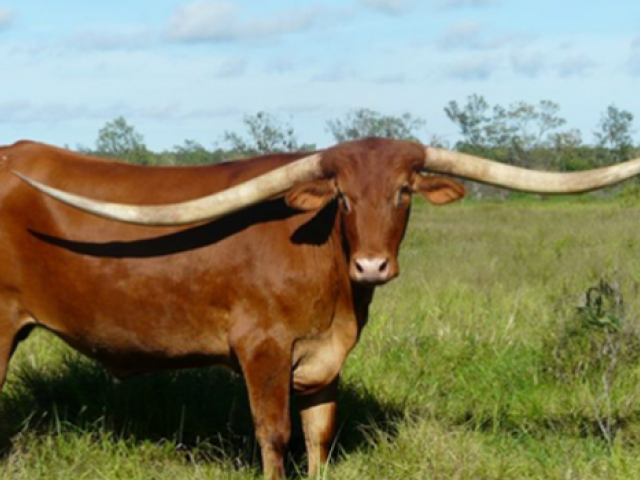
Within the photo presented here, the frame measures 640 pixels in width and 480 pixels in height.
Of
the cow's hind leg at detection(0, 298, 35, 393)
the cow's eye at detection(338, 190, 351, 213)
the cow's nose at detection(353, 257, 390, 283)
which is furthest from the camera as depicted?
the cow's hind leg at detection(0, 298, 35, 393)

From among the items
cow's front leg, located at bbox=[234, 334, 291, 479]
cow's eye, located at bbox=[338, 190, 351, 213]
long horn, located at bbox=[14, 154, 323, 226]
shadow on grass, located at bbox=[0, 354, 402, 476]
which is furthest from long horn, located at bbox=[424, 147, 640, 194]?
shadow on grass, located at bbox=[0, 354, 402, 476]

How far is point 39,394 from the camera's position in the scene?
5.94m

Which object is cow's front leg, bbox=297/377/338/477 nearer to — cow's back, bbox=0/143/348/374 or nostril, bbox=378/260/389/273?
cow's back, bbox=0/143/348/374

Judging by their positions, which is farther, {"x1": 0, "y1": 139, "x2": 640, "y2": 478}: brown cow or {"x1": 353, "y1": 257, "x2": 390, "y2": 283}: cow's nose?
{"x1": 0, "y1": 139, "x2": 640, "y2": 478}: brown cow

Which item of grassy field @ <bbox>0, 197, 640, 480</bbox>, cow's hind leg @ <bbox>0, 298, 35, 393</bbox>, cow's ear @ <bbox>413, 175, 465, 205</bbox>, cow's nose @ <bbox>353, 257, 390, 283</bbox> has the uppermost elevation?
cow's ear @ <bbox>413, 175, 465, 205</bbox>

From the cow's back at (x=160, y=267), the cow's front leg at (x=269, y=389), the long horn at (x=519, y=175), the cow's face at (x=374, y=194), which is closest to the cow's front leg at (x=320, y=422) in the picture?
the cow's front leg at (x=269, y=389)

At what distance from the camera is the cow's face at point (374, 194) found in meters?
4.33

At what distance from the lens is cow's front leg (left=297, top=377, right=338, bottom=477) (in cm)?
510

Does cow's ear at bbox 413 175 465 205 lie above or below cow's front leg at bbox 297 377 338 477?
above

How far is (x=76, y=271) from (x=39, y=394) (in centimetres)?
124

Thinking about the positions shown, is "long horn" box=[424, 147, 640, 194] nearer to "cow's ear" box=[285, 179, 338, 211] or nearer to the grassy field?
"cow's ear" box=[285, 179, 338, 211]

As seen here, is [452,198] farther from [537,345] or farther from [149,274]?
[537,345]

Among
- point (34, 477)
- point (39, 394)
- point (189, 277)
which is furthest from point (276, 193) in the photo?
point (39, 394)

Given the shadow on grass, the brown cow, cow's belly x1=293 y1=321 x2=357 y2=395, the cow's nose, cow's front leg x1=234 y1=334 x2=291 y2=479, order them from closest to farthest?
the cow's nose < the brown cow < cow's front leg x1=234 y1=334 x2=291 y2=479 < cow's belly x1=293 y1=321 x2=357 y2=395 < the shadow on grass
